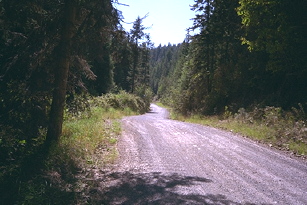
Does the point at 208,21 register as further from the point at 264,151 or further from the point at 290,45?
the point at 264,151

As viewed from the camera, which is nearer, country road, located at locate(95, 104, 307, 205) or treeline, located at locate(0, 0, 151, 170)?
country road, located at locate(95, 104, 307, 205)

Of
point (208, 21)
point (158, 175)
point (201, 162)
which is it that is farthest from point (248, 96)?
point (158, 175)

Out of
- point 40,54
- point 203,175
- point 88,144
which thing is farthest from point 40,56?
point 203,175

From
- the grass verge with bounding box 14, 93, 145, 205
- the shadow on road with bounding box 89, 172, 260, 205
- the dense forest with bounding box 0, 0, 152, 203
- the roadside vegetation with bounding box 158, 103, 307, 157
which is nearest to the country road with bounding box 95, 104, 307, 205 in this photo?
the shadow on road with bounding box 89, 172, 260, 205

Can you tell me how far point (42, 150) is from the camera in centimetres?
703

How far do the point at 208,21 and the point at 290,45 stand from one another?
11604mm

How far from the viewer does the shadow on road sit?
4.80m

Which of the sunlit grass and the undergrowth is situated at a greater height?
the undergrowth

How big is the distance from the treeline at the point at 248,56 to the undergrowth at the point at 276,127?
138 centimetres

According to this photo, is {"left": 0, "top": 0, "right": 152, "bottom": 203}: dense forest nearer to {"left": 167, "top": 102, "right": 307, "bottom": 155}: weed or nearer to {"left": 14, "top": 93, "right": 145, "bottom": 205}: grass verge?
{"left": 14, "top": 93, "right": 145, "bottom": 205}: grass verge

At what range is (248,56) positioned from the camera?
64.7 feet

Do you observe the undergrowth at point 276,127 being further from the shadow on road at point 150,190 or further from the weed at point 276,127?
the shadow on road at point 150,190

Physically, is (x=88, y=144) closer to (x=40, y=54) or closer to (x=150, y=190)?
(x=40, y=54)

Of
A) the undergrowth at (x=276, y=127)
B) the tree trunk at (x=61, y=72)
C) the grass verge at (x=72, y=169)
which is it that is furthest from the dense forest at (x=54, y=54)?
the undergrowth at (x=276, y=127)
